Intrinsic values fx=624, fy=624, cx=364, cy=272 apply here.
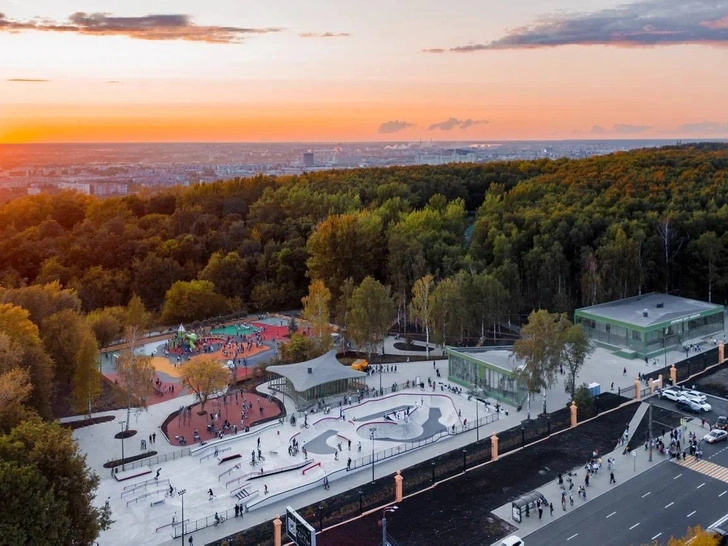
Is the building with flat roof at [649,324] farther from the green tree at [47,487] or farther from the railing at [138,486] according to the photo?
the green tree at [47,487]

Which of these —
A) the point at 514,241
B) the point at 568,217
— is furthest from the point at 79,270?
the point at 568,217

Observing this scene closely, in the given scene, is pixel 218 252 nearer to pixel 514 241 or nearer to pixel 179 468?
pixel 514 241

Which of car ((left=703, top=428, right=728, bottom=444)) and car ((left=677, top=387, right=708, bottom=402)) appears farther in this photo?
car ((left=677, top=387, right=708, bottom=402))

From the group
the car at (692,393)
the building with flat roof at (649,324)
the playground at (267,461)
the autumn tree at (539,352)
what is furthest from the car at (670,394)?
the playground at (267,461)

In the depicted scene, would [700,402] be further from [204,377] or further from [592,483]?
[204,377]

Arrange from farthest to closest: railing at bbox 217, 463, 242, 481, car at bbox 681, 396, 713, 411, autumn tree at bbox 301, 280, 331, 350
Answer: autumn tree at bbox 301, 280, 331, 350 < car at bbox 681, 396, 713, 411 < railing at bbox 217, 463, 242, 481

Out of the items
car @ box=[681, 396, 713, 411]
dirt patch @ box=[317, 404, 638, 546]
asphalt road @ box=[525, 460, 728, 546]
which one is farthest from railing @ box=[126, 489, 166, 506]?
car @ box=[681, 396, 713, 411]

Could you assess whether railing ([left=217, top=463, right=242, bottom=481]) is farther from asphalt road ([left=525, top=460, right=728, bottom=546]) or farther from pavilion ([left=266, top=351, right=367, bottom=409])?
asphalt road ([left=525, top=460, right=728, bottom=546])
